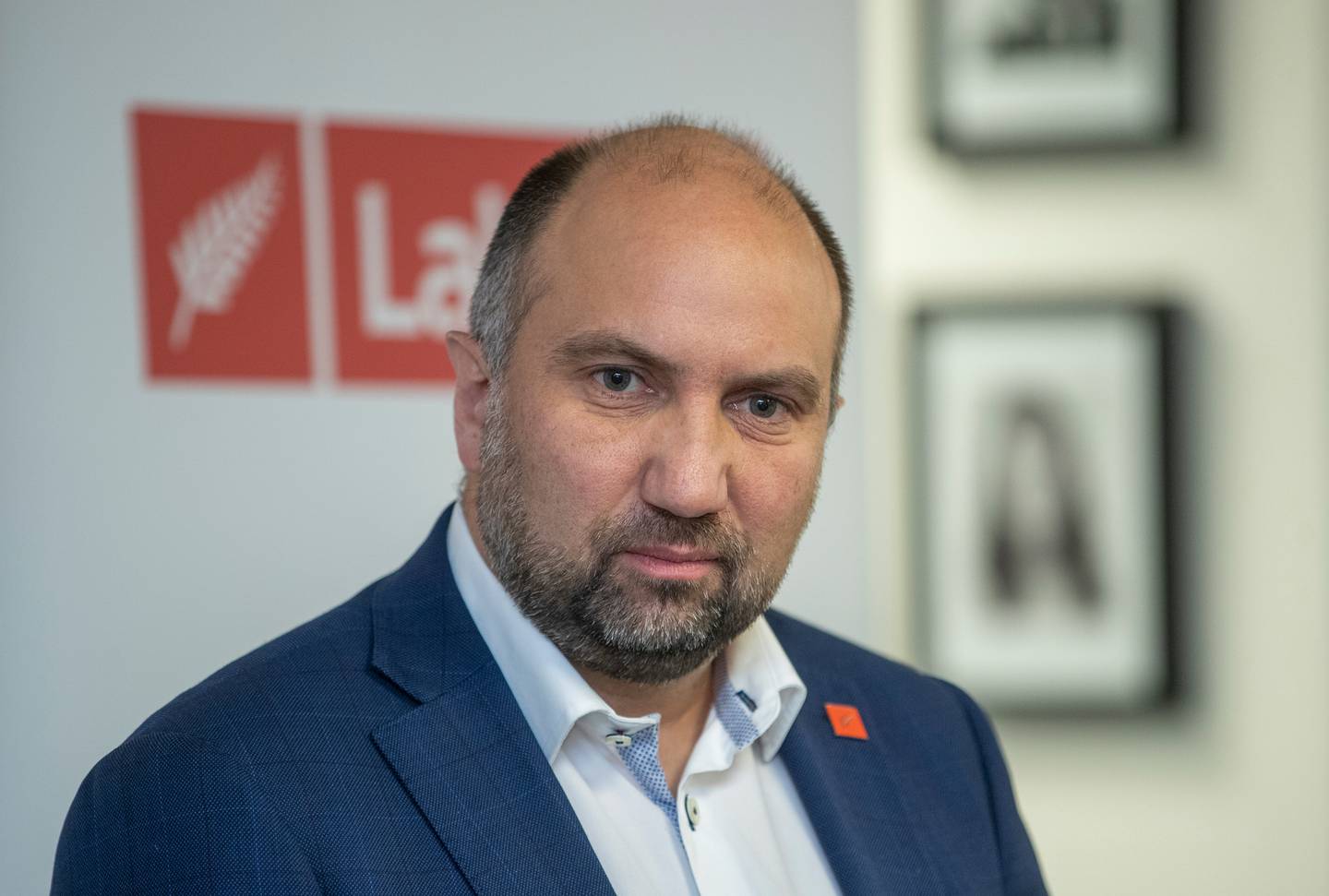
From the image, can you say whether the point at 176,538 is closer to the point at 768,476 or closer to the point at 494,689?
the point at 494,689

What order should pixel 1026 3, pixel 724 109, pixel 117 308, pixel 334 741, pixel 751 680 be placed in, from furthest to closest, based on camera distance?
pixel 1026 3 → pixel 724 109 → pixel 117 308 → pixel 751 680 → pixel 334 741

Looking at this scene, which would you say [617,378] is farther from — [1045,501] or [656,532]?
[1045,501]

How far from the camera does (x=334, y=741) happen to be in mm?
1373

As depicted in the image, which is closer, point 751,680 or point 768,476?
point 768,476

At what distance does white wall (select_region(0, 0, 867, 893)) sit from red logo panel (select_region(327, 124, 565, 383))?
0.04 metres

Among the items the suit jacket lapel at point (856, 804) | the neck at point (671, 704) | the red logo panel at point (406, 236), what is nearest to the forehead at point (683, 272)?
the neck at point (671, 704)

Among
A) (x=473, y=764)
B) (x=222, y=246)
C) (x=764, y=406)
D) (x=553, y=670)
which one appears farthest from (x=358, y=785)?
(x=222, y=246)

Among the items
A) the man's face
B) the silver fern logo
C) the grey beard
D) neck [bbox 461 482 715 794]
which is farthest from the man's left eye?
the silver fern logo

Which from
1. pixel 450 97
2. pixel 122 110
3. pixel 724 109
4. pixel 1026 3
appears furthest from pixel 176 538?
pixel 1026 3

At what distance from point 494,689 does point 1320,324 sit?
6.87 feet

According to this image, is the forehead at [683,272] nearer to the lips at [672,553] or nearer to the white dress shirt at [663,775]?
the lips at [672,553]

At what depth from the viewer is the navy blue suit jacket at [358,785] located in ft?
4.25

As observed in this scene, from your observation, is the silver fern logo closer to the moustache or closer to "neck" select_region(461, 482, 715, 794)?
"neck" select_region(461, 482, 715, 794)

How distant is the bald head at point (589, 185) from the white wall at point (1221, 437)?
123cm
